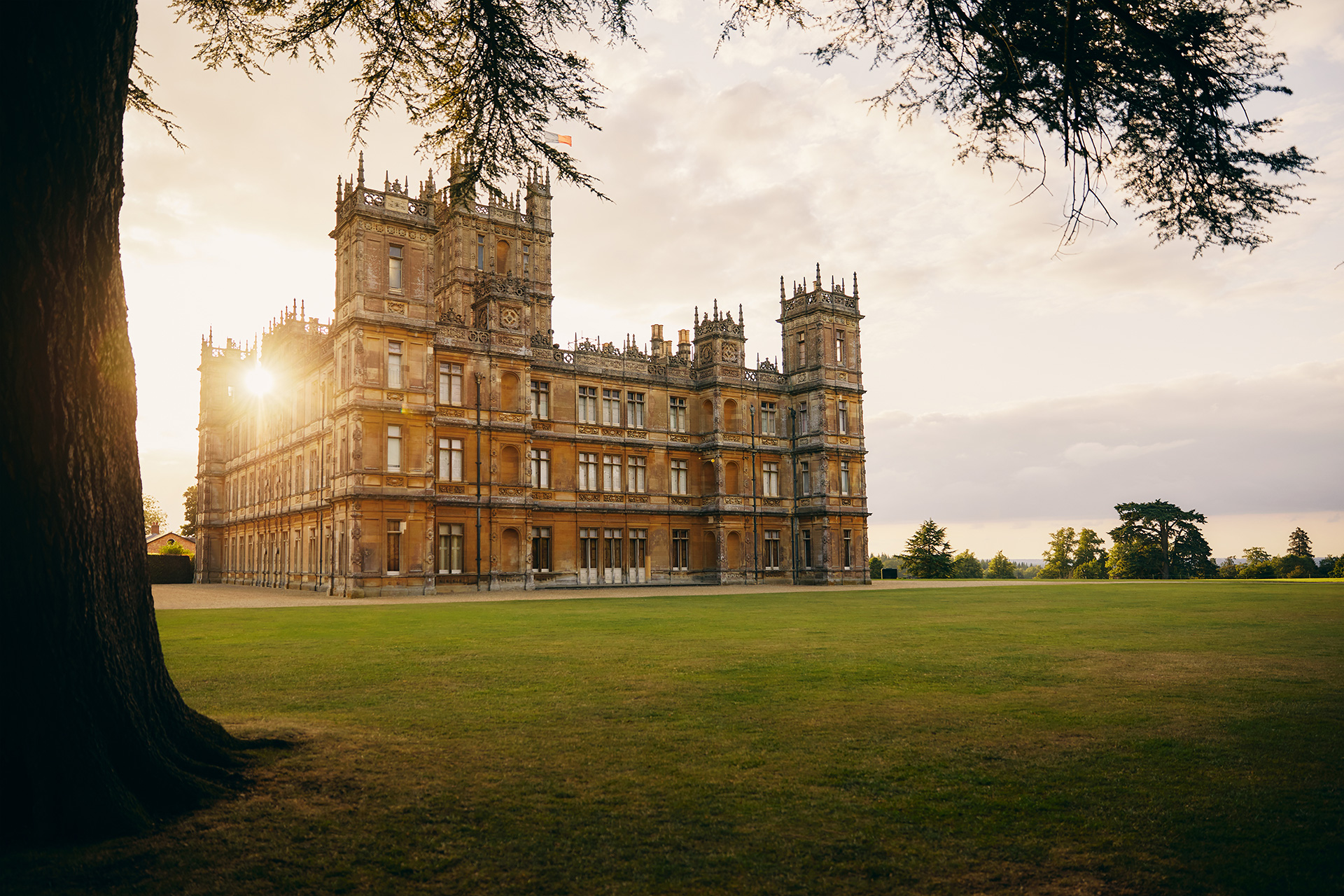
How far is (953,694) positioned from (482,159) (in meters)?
7.87

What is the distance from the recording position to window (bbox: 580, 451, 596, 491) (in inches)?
1837

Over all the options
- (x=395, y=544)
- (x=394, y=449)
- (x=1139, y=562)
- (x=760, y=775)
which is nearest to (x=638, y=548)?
(x=395, y=544)

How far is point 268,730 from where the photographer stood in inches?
298

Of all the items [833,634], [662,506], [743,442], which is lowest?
[833,634]

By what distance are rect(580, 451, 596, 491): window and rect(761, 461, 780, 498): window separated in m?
11.0

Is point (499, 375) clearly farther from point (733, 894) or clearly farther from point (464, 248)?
point (733, 894)

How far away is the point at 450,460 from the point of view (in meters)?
40.7

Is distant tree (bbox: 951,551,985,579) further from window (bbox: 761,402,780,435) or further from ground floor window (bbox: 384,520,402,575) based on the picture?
ground floor window (bbox: 384,520,402,575)

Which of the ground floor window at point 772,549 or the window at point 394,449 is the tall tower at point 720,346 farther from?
the window at point 394,449

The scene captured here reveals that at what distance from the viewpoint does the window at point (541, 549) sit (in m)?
44.3

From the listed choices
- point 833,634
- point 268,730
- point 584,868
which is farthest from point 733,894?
point 833,634

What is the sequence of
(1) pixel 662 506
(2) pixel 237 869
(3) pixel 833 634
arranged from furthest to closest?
(1) pixel 662 506 < (3) pixel 833 634 < (2) pixel 237 869

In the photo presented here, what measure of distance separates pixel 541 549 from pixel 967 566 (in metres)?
42.4

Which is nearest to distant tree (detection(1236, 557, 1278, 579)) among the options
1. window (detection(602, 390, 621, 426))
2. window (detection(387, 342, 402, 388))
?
window (detection(602, 390, 621, 426))
